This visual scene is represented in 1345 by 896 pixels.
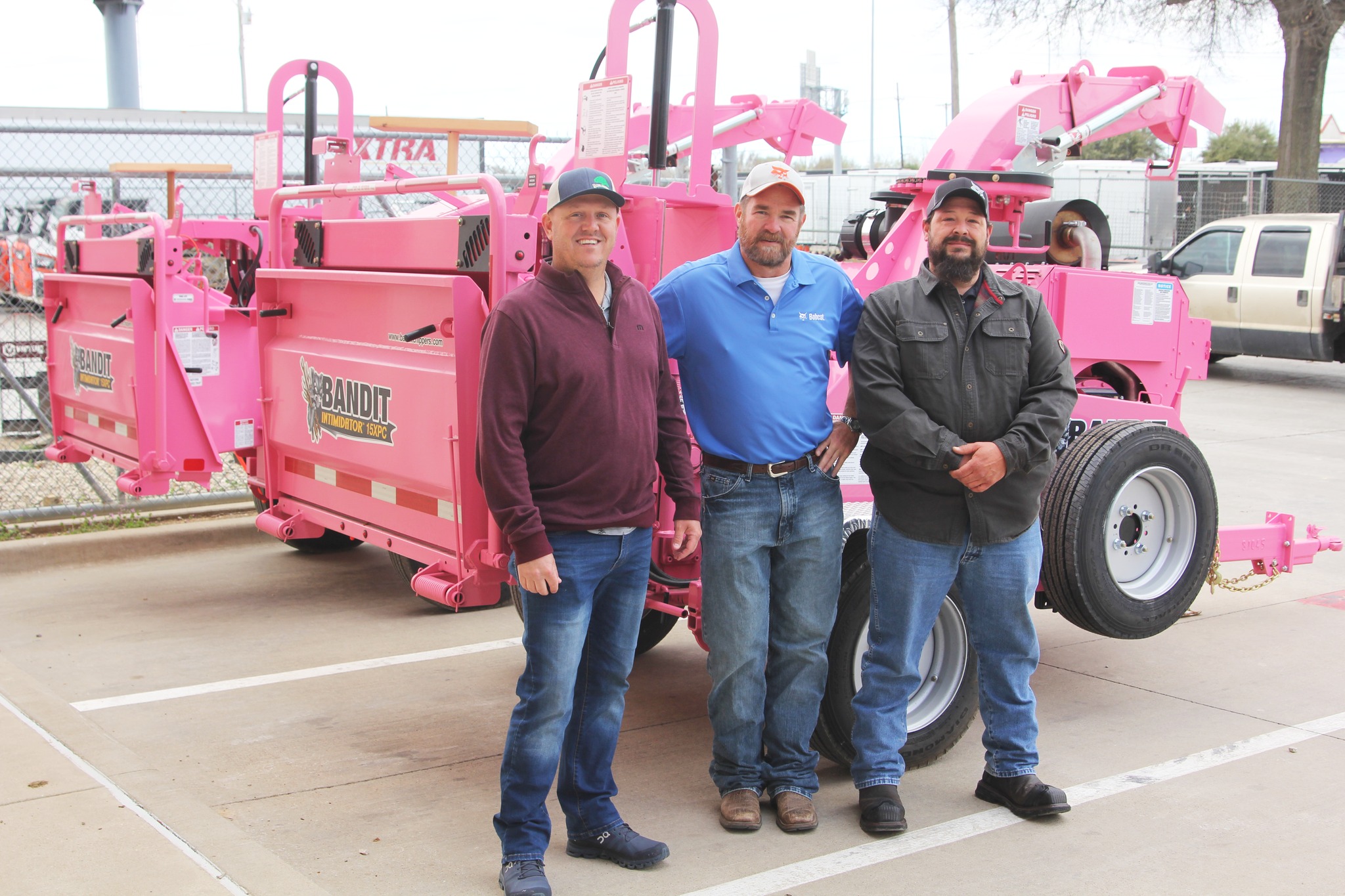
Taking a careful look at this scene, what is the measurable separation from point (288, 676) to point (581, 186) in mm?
3163

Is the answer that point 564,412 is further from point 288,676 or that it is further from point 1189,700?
point 1189,700

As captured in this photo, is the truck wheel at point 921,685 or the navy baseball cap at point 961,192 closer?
the navy baseball cap at point 961,192

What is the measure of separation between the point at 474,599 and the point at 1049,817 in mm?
2069

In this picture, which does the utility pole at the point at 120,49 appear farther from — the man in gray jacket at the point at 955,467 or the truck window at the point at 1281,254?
the man in gray jacket at the point at 955,467

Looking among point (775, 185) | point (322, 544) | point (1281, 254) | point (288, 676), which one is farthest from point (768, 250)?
point (1281, 254)

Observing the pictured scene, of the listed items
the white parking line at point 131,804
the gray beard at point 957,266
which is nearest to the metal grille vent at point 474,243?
the gray beard at point 957,266

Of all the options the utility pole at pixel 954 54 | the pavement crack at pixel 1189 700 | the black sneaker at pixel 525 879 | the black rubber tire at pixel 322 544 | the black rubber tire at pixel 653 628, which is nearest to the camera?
the black sneaker at pixel 525 879

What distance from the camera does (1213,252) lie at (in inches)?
656

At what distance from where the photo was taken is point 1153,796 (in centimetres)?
443

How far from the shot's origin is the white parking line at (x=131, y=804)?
358 cm

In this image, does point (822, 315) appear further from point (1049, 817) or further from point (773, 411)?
point (1049, 817)

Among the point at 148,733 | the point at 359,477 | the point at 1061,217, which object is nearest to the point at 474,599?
the point at 359,477

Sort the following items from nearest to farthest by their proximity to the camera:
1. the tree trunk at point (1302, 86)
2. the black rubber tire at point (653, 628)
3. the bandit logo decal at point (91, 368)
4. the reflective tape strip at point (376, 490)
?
the reflective tape strip at point (376, 490), the black rubber tire at point (653, 628), the bandit logo decal at point (91, 368), the tree trunk at point (1302, 86)

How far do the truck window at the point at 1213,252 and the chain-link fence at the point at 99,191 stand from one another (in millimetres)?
9303
